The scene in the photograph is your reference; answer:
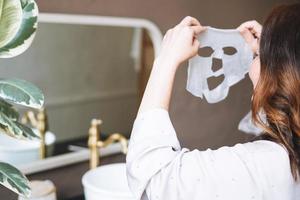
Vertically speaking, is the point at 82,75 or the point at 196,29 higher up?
the point at 196,29

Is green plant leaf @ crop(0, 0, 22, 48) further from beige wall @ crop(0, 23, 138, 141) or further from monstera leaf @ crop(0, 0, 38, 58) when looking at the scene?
beige wall @ crop(0, 23, 138, 141)

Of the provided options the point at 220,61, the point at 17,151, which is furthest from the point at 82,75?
the point at 220,61

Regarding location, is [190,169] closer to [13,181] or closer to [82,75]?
[13,181]

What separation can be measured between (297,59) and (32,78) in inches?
35.2

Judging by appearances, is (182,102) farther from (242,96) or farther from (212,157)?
(212,157)

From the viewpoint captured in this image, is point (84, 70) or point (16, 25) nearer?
point (16, 25)

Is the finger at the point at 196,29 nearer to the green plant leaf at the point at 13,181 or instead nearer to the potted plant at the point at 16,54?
the potted plant at the point at 16,54

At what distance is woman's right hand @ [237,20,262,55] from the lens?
113 cm

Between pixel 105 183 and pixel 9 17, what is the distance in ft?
2.34

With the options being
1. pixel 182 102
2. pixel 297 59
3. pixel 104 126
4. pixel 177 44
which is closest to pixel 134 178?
pixel 177 44

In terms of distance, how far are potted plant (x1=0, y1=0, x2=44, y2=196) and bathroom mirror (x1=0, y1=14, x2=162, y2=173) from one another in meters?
0.48

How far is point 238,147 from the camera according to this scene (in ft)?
2.80

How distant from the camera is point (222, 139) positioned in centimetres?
213

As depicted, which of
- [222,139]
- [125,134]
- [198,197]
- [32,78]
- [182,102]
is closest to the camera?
[198,197]
